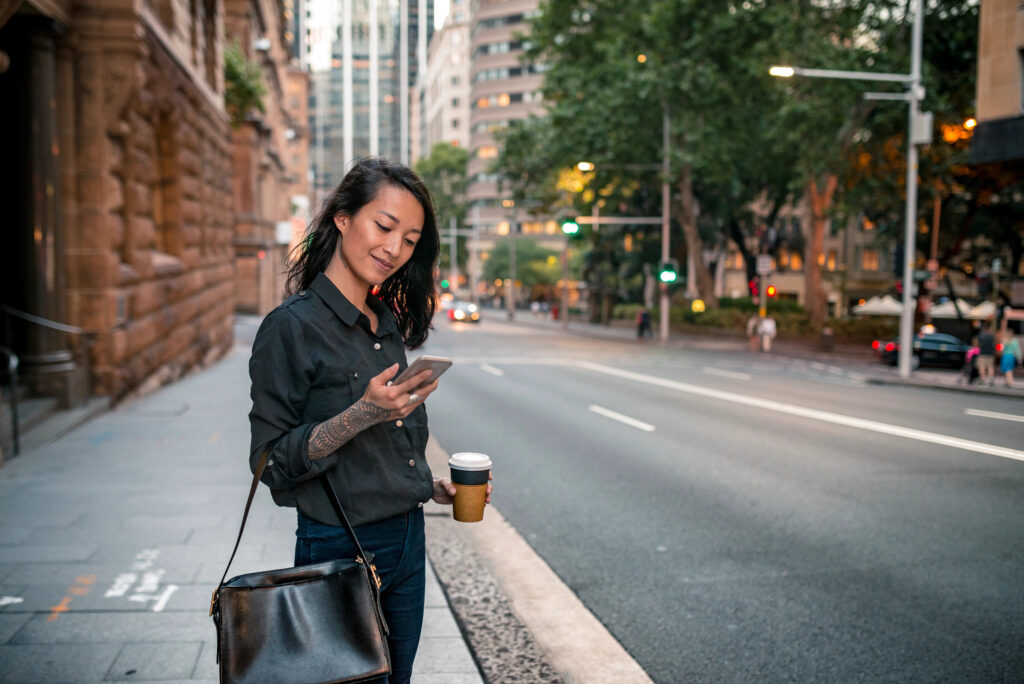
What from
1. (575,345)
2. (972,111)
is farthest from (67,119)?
(972,111)

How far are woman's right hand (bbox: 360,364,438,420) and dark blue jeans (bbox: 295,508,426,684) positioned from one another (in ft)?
1.41

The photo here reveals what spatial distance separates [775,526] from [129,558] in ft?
15.4

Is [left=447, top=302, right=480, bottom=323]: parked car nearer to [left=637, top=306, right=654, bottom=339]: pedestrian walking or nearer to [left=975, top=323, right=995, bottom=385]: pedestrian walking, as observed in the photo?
[left=637, top=306, right=654, bottom=339]: pedestrian walking

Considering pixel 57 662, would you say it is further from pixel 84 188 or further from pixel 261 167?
pixel 261 167

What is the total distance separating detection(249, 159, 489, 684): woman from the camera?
227 centimetres

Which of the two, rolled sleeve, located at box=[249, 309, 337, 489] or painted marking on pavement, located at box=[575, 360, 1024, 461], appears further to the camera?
painted marking on pavement, located at box=[575, 360, 1024, 461]

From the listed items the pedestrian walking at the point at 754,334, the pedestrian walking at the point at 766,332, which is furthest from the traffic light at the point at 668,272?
the pedestrian walking at the point at 766,332

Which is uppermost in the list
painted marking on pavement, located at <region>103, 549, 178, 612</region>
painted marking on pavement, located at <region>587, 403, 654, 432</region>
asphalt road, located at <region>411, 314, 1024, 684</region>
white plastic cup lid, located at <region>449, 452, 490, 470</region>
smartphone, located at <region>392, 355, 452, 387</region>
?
smartphone, located at <region>392, 355, 452, 387</region>

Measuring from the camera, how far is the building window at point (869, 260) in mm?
70000

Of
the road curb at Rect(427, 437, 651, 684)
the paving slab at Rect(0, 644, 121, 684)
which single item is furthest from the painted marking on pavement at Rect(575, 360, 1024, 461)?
the paving slab at Rect(0, 644, 121, 684)

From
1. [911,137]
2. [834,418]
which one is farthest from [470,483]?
[911,137]

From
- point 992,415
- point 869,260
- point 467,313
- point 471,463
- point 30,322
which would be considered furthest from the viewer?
point 869,260

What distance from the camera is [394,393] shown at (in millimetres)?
2164

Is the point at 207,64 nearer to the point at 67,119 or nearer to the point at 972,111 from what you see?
the point at 67,119
